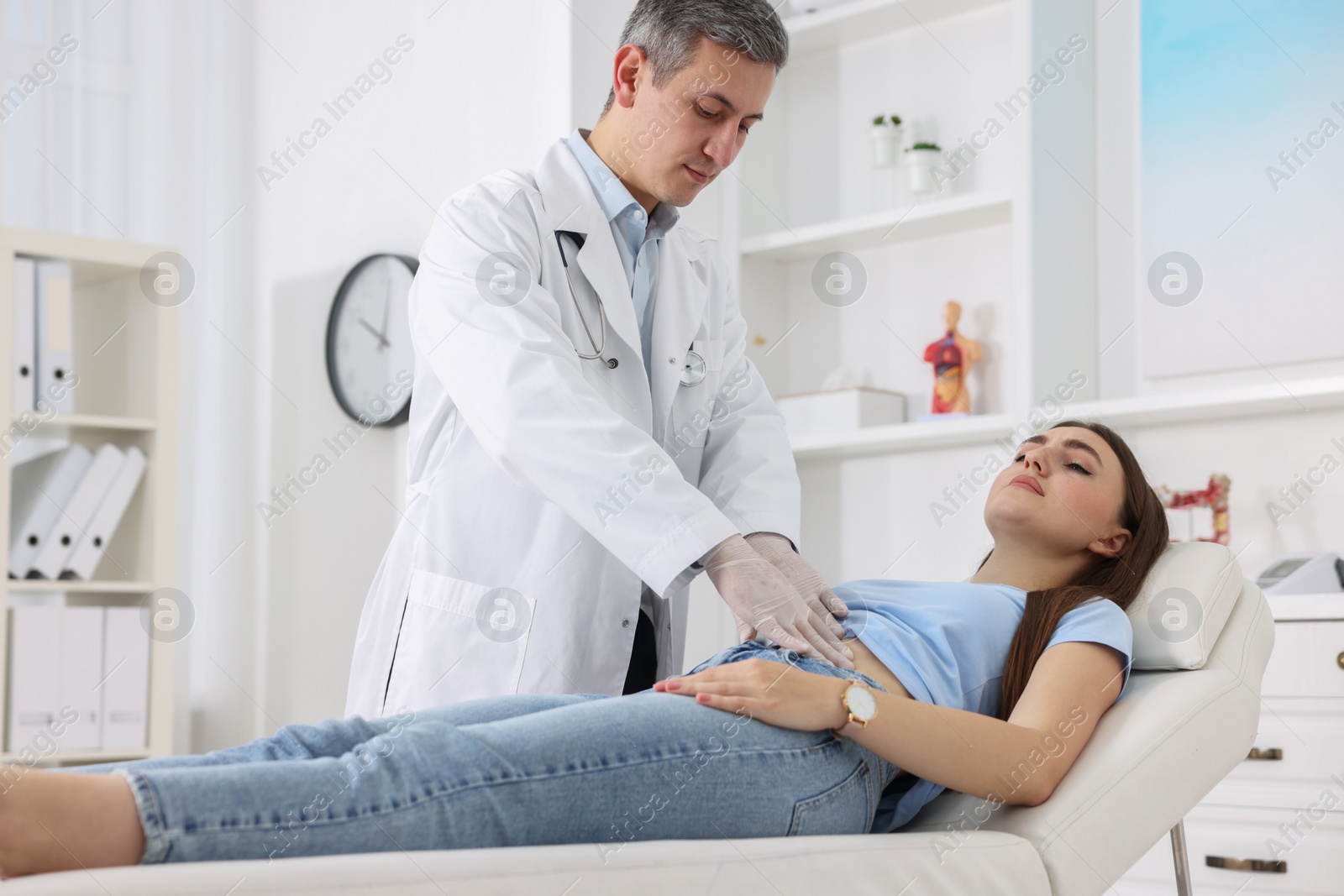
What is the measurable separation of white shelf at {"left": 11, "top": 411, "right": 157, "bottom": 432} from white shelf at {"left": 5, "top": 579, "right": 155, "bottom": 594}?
0.34m

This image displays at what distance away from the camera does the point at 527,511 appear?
1528 mm

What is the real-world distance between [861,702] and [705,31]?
2.66 ft

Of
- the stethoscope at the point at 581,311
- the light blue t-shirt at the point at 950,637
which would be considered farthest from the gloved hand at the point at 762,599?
the stethoscope at the point at 581,311

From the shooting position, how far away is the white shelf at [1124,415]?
226cm

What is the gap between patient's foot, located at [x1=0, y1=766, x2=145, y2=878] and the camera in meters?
0.79

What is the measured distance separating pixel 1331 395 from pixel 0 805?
2.17 m

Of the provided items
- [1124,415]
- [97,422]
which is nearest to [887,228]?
[1124,415]

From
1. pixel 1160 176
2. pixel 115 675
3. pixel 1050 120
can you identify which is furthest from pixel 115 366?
pixel 1160 176

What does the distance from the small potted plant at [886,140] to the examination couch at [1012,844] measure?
60.0 inches

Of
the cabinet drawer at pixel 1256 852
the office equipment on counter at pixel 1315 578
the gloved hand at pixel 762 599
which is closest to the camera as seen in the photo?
the gloved hand at pixel 762 599

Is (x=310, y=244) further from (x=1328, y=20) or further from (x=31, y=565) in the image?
(x=1328, y=20)

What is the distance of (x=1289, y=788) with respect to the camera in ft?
6.48

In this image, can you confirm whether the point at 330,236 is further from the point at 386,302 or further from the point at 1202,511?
the point at 1202,511

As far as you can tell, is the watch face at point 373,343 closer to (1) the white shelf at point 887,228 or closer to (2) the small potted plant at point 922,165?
(1) the white shelf at point 887,228
